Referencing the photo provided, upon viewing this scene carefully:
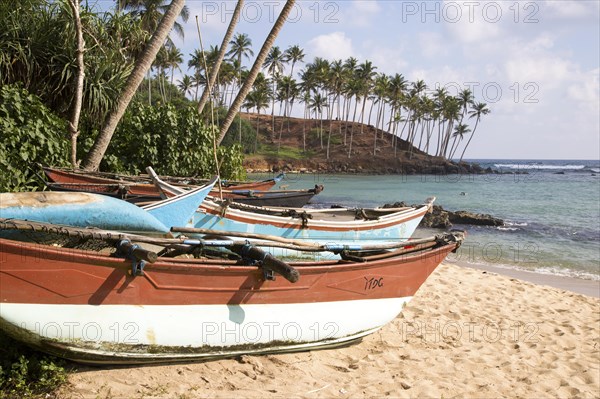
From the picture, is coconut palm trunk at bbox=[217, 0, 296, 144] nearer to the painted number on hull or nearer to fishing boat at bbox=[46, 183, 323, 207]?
fishing boat at bbox=[46, 183, 323, 207]

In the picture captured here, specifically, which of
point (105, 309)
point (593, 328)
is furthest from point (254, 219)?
point (593, 328)

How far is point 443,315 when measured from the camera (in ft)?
24.3

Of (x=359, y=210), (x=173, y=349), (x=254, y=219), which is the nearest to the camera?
(x=173, y=349)

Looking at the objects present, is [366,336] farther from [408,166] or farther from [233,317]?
[408,166]

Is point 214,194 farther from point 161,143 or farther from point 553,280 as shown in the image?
point 553,280

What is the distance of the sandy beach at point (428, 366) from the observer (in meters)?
4.24

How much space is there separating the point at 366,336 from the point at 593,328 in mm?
3899

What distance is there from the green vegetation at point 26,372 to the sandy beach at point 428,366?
16cm

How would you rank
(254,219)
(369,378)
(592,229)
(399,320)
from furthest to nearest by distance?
(592,229)
(254,219)
(399,320)
(369,378)

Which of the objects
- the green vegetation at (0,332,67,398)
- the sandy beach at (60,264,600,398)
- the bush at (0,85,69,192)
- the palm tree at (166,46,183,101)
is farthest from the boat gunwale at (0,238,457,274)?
the palm tree at (166,46,183,101)

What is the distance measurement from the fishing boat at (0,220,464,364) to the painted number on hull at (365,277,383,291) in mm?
13

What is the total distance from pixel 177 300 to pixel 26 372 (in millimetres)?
1278

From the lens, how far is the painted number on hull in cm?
529

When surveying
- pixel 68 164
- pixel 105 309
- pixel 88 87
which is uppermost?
pixel 88 87
